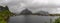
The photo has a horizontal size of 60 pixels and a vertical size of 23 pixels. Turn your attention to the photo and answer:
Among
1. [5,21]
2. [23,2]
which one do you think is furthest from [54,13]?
[5,21]

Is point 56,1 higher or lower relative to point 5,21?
higher

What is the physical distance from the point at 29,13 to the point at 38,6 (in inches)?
3.4

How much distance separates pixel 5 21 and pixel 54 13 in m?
0.34

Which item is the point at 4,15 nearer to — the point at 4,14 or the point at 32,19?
the point at 4,14

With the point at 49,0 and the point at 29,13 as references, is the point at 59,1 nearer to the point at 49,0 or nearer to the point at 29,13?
the point at 49,0

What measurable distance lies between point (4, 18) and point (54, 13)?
35cm

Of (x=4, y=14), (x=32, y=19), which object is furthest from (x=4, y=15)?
(x=32, y=19)

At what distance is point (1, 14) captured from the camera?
0.70 meters

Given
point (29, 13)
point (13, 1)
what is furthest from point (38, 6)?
point (13, 1)

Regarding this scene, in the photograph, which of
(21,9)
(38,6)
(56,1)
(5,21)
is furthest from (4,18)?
(56,1)

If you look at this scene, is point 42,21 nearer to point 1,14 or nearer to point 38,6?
point 38,6

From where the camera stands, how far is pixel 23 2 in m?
0.76

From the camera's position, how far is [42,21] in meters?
0.74

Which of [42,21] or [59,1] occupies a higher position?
[59,1]
